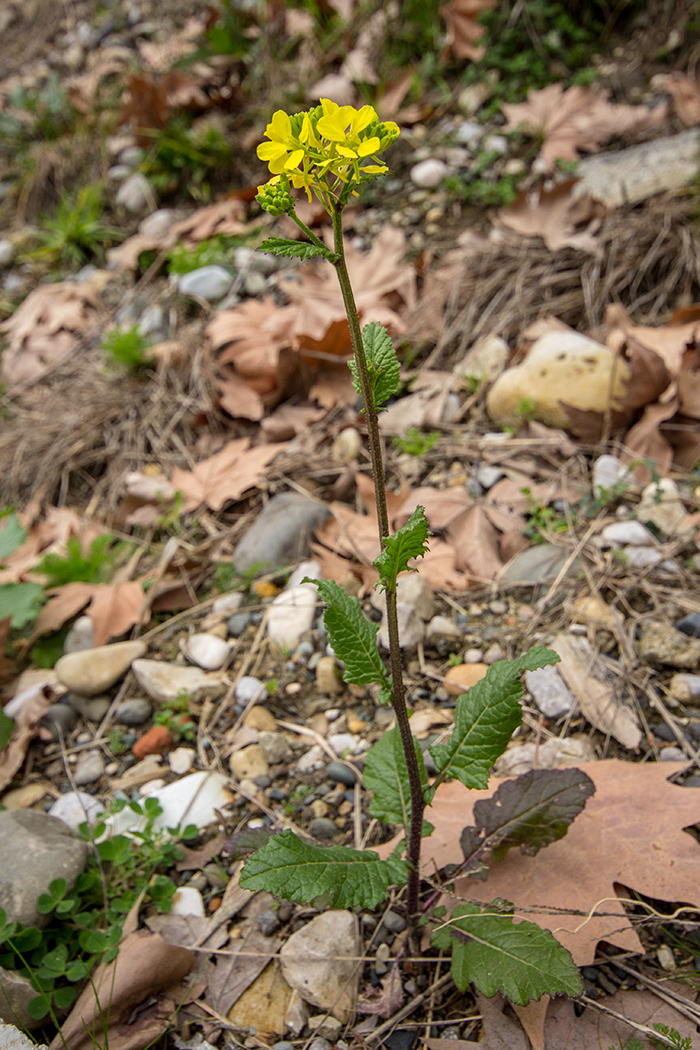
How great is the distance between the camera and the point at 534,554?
2043mm

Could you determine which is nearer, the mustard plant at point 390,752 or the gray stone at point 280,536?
the mustard plant at point 390,752

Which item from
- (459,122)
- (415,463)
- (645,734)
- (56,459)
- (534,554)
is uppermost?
(459,122)

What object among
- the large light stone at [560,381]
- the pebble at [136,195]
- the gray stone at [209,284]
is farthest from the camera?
the pebble at [136,195]

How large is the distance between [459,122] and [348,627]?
130 inches

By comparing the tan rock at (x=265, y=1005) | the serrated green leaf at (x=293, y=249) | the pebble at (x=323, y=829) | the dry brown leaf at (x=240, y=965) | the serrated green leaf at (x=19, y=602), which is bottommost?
the tan rock at (x=265, y=1005)

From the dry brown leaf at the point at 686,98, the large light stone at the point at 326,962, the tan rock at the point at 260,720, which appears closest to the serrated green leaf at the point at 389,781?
the large light stone at the point at 326,962

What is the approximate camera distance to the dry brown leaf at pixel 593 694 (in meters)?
1.62

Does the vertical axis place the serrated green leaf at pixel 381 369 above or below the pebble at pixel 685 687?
above

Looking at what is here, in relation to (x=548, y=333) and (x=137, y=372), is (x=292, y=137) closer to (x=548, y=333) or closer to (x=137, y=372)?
(x=548, y=333)

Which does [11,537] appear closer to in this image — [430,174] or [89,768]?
[89,768]

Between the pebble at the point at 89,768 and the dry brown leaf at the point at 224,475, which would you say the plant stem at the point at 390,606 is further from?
the dry brown leaf at the point at 224,475

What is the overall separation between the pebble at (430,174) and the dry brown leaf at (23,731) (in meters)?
2.84

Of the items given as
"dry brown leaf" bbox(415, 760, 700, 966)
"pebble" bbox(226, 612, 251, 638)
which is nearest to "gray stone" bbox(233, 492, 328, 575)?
"pebble" bbox(226, 612, 251, 638)

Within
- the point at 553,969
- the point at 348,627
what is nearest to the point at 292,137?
the point at 348,627
